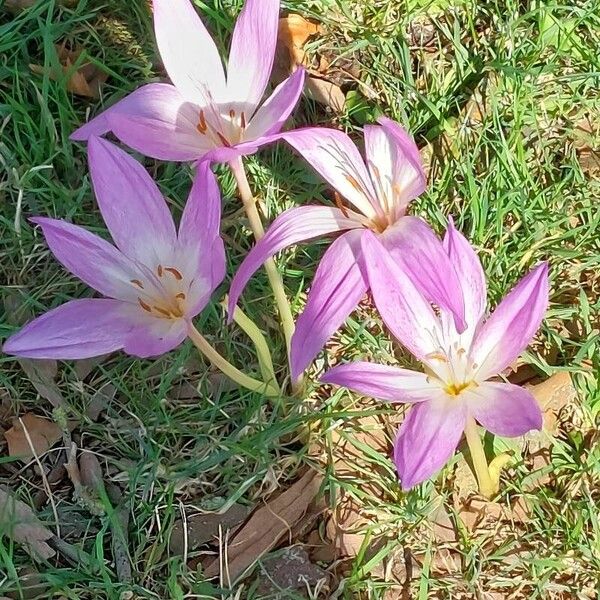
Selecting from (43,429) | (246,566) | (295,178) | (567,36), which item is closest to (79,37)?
(295,178)

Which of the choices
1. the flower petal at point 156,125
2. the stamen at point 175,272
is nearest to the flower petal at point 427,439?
the stamen at point 175,272

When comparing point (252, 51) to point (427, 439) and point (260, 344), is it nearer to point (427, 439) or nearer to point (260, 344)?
point (260, 344)

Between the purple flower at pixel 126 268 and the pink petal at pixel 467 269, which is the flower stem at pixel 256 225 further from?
the pink petal at pixel 467 269

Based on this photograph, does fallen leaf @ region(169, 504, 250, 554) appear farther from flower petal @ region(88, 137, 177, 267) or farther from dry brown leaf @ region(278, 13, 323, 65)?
dry brown leaf @ region(278, 13, 323, 65)

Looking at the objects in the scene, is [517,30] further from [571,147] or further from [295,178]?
[295,178]

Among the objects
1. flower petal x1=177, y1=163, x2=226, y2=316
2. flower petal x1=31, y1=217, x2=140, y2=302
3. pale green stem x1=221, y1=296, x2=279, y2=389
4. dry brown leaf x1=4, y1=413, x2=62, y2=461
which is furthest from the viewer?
dry brown leaf x1=4, y1=413, x2=62, y2=461

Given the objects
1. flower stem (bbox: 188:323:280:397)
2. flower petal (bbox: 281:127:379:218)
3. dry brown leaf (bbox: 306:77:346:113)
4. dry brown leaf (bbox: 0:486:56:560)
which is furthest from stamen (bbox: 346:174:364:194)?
dry brown leaf (bbox: 0:486:56:560)
